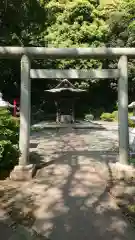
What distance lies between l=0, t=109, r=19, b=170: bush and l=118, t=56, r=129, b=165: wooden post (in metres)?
2.35

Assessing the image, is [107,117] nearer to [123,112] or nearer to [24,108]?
[123,112]

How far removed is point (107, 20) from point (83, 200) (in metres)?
26.8

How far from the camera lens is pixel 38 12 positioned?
39.5ft

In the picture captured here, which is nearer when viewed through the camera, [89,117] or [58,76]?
[58,76]

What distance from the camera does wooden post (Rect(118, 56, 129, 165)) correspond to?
4.65m

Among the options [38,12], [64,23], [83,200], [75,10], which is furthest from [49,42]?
[83,200]

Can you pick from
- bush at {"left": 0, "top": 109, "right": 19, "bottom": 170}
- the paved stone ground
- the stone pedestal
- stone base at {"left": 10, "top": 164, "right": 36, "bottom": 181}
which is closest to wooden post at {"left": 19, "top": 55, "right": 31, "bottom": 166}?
stone base at {"left": 10, "top": 164, "right": 36, "bottom": 181}

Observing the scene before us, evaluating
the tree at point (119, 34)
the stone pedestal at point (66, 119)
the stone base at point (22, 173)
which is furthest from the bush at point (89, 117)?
the stone base at point (22, 173)

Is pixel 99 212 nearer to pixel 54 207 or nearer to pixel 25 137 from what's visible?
pixel 54 207

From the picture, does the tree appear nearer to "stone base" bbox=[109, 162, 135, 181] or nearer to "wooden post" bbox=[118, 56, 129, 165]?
"wooden post" bbox=[118, 56, 129, 165]

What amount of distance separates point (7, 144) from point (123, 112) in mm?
2634

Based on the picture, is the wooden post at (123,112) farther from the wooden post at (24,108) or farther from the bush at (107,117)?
the bush at (107,117)

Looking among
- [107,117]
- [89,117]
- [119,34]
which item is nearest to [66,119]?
[89,117]

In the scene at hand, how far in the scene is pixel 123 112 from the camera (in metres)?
4.70
